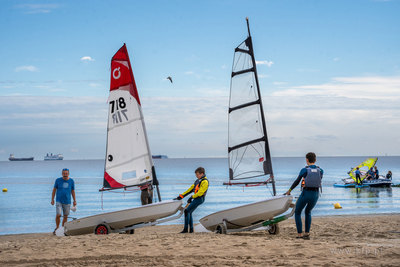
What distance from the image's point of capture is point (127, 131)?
9234 mm

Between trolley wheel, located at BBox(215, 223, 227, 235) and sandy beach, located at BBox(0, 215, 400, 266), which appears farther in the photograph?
trolley wheel, located at BBox(215, 223, 227, 235)

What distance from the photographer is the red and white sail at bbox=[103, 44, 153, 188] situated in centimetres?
921

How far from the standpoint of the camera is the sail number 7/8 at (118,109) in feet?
30.3

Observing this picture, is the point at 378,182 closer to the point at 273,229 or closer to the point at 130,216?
the point at 273,229

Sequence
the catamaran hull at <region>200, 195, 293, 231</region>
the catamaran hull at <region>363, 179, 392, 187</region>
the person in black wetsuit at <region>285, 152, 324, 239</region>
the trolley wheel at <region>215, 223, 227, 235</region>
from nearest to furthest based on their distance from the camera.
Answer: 1. the person in black wetsuit at <region>285, 152, 324, 239</region>
2. the catamaran hull at <region>200, 195, 293, 231</region>
3. the trolley wheel at <region>215, 223, 227, 235</region>
4. the catamaran hull at <region>363, 179, 392, 187</region>

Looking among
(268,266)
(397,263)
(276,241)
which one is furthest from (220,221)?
(397,263)

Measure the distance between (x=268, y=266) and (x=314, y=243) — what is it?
173cm

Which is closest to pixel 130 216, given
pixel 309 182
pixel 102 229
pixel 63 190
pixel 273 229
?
pixel 102 229

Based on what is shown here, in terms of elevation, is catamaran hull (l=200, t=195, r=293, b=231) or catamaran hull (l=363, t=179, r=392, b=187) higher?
catamaran hull (l=200, t=195, r=293, b=231)

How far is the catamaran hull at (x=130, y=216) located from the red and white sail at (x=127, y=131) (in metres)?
1.50

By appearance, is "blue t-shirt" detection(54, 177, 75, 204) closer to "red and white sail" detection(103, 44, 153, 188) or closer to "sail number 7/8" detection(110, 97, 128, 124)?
"red and white sail" detection(103, 44, 153, 188)

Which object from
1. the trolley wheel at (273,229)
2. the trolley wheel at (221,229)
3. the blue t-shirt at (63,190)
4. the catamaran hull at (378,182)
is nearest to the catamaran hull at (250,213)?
the trolley wheel at (221,229)

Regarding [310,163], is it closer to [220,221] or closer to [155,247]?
[220,221]

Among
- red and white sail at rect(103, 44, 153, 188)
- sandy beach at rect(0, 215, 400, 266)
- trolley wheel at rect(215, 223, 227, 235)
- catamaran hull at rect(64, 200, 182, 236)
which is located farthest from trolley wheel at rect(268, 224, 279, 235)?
red and white sail at rect(103, 44, 153, 188)
